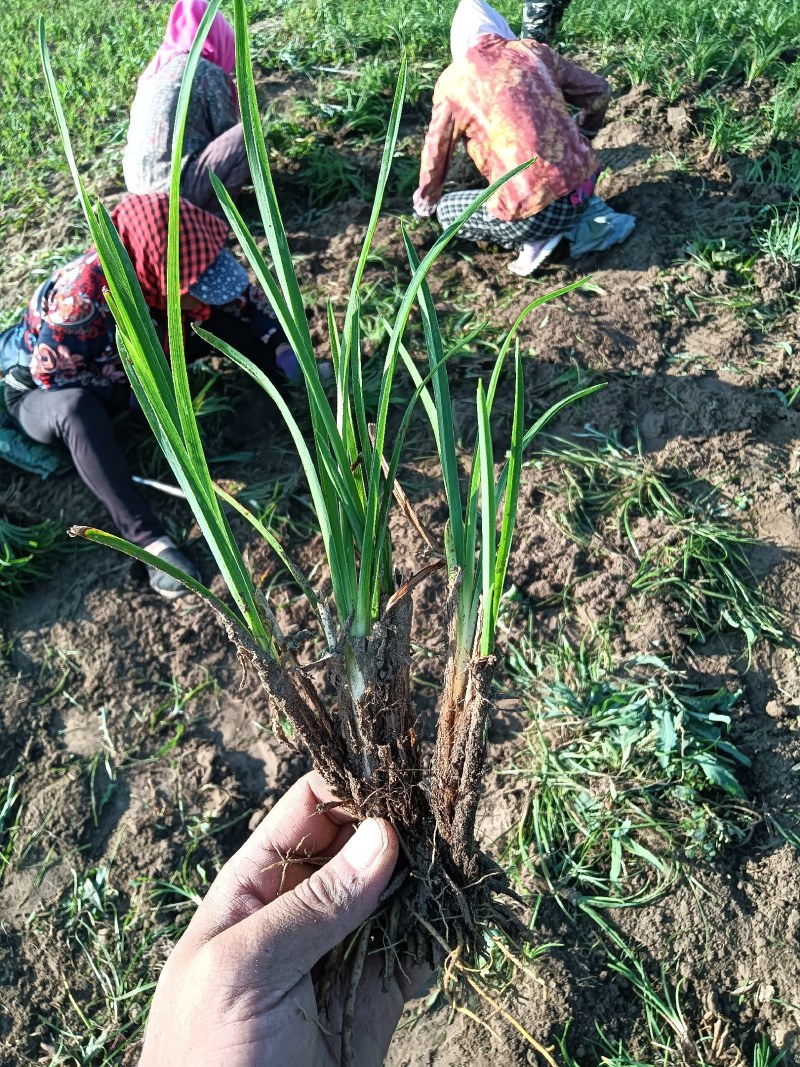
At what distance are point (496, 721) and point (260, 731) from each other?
0.72 m

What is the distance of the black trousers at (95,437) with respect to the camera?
2.91 m

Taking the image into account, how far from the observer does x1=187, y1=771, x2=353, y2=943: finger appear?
1532mm

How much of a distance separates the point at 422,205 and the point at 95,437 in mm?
1689

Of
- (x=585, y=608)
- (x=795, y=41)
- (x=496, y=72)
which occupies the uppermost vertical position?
(x=496, y=72)

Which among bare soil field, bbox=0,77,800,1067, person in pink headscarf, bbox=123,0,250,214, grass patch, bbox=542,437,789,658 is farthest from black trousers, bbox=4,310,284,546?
grass patch, bbox=542,437,789,658

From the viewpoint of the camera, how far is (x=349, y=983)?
157 cm

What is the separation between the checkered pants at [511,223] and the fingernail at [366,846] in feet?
7.76

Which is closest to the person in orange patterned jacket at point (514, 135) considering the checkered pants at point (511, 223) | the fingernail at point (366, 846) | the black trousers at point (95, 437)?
the checkered pants at point (511, 223)

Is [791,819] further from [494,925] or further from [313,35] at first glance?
[313,35]

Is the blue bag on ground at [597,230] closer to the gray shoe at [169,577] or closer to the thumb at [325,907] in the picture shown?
the gray shoe at [169,577]

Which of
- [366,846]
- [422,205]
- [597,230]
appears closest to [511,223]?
[597,230]

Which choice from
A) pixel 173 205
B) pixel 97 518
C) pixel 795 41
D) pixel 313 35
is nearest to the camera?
pixel 173 205

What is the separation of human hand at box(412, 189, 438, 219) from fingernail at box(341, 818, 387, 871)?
2774 millimetres

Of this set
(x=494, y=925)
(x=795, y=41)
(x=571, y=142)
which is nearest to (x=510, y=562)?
(x=494, y=925)
